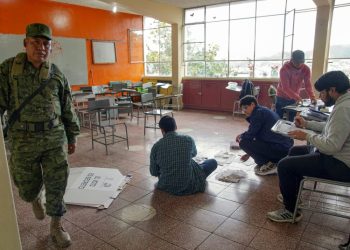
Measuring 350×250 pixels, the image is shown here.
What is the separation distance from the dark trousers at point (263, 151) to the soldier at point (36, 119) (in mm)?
2108

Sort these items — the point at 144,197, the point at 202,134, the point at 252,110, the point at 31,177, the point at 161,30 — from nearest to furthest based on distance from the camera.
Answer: the point at 31,177 < the point at 144,197 < the point at 252,110 < the point at 202,134 < the point at 161,30

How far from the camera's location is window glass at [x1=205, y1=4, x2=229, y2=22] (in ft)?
24.7

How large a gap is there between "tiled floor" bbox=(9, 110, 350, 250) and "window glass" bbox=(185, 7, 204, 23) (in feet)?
19.5

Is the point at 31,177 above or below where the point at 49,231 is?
above

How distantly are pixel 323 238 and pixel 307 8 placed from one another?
5.84 m

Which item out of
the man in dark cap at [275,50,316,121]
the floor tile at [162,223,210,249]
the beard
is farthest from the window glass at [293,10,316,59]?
the floor tile at [162,223,210,249]

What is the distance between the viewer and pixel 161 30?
900 cm

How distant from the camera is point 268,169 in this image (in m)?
3.21

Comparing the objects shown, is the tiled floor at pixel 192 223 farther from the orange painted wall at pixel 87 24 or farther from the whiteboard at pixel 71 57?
the orange painted wall at pixel 87 24

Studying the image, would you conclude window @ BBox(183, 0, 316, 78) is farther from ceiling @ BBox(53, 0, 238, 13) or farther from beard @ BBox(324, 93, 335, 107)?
beard @ BBox(324, 93, 335, 107)

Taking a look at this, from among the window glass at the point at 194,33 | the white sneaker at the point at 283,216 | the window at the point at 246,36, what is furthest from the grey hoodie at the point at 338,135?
the window glass at the point at 194,33

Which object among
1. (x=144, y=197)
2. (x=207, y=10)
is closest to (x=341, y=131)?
(x=144, y=197)

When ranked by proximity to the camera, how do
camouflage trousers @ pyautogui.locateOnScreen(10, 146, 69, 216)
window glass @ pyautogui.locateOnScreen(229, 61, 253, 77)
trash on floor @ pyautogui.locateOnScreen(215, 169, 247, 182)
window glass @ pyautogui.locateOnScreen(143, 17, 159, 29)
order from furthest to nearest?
window glass @ pyautogui.locateOnScreen(143, 17, 159, 29) < window glass @ pyautogui.locateOnScreen(229, 61, 253, 77) < trash on floor @ pyautogui.locateOnScreen(215, 169, 247, 182) < camouflage trousers @ pyautogui.locateOnScreen(10, 146, 69, 216)

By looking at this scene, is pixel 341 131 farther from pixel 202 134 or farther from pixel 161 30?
pixel 161 30
